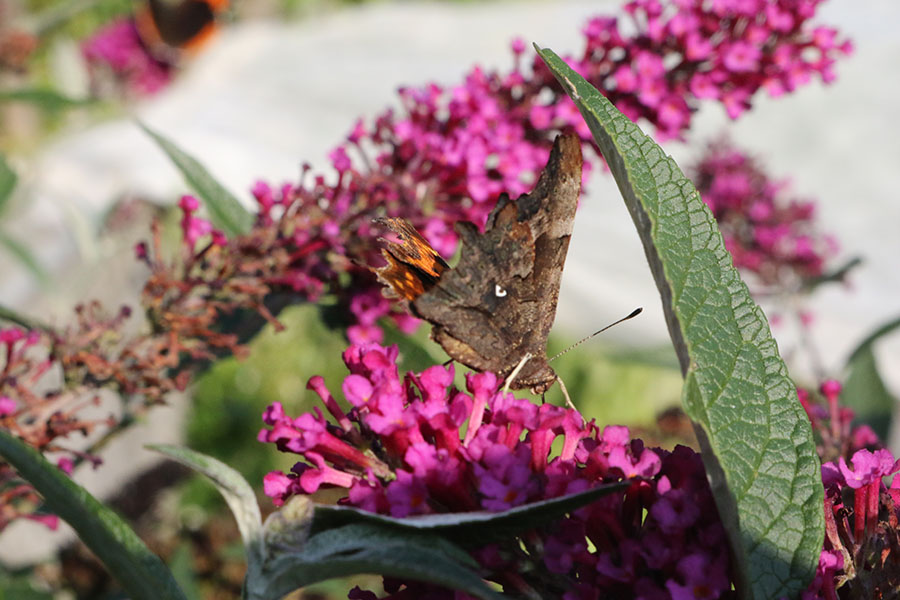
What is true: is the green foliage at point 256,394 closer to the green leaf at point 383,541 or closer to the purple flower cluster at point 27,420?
the purple flower cluster at point 27,420

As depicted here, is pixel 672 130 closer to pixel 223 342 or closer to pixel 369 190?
pixel 369 190

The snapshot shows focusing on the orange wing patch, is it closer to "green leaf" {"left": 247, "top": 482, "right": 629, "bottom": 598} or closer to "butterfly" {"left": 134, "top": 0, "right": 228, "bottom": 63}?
"green leaf" {"left": 247, "top": 482, "right": 629, "bottom": 598}

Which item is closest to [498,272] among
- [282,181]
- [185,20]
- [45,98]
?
[45,98]

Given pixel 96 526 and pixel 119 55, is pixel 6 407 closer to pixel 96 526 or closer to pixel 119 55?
pixel 96 526

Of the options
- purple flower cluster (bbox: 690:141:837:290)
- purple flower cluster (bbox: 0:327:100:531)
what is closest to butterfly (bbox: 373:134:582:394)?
purple flower cluster (bbox: 0:327:100:531)

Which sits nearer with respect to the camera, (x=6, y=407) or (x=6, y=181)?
(x=6, y=407)

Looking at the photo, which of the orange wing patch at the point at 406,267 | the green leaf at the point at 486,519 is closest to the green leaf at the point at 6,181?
the orange wing patch at the point at 406,267
